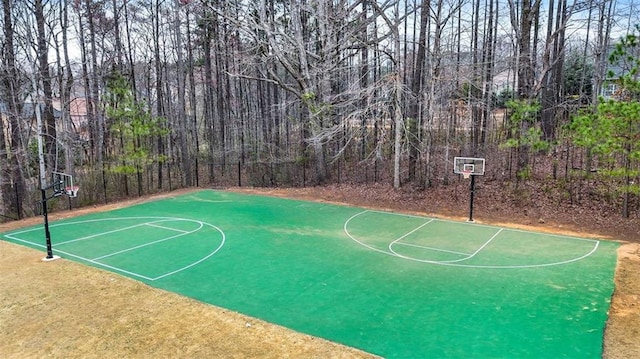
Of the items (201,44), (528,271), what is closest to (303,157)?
(201,44)

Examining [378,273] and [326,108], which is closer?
[378,273]

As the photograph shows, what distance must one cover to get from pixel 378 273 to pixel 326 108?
26.1 ft

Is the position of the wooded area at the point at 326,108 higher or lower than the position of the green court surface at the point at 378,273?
higher

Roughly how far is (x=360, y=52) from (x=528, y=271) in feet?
41.1

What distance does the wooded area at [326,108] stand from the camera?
1118cm

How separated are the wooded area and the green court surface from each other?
10.4 feet

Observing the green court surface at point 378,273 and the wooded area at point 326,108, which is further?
the wooded area at point 326,108

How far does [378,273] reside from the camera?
21.2ft

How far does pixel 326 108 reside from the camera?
13352mm

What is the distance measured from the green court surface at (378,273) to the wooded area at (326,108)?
3.16 metres

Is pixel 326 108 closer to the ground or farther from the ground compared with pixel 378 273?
farther from the ground

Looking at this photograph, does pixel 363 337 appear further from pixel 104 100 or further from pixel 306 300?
pixel 104 100

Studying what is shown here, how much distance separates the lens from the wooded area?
36.7 ft

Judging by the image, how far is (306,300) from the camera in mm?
5520
